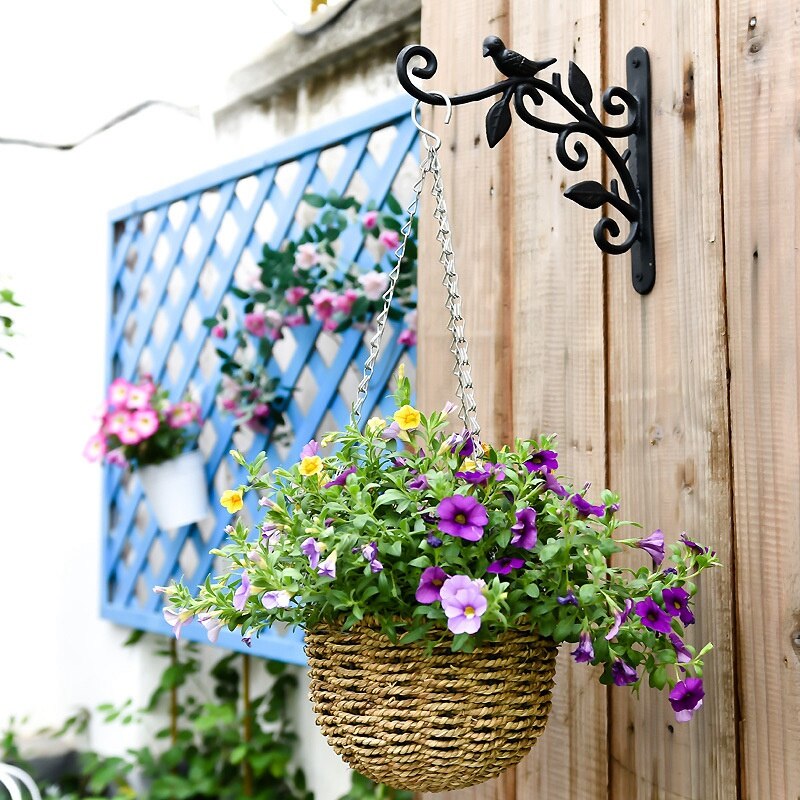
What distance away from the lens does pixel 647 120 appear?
0.98 m

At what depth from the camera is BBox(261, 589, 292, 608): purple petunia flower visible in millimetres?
772

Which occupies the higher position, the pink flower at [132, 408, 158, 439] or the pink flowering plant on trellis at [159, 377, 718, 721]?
the pink flower at [132, 408, 158, 439]

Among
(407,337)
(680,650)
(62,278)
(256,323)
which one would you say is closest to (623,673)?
(680,650)

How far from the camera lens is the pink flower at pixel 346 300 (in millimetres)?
1822

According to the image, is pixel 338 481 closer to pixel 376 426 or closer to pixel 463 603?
pixel 376 426

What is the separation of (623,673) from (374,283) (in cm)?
110

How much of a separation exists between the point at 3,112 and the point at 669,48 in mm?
2381

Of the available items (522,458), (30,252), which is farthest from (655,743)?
(30,252)

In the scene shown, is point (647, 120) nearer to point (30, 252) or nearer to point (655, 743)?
point (655, 743)

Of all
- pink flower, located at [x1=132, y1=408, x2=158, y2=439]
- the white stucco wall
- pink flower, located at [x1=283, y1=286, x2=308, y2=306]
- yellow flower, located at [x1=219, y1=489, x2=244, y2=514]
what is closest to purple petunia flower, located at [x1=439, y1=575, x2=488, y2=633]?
yellow flower, located at [x1=219, y1=489, x2=244, y2=514]

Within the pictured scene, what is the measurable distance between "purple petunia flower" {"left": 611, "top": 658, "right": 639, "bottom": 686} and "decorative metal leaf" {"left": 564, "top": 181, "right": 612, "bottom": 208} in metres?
0.43

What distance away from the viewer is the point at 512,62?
0.86 meters

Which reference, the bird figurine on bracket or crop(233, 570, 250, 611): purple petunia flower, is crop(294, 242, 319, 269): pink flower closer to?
the bird figurine on bracket

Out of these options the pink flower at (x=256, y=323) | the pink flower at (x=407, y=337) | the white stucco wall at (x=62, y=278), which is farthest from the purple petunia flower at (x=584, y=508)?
the white stucco wall at (x=62, y=278)
